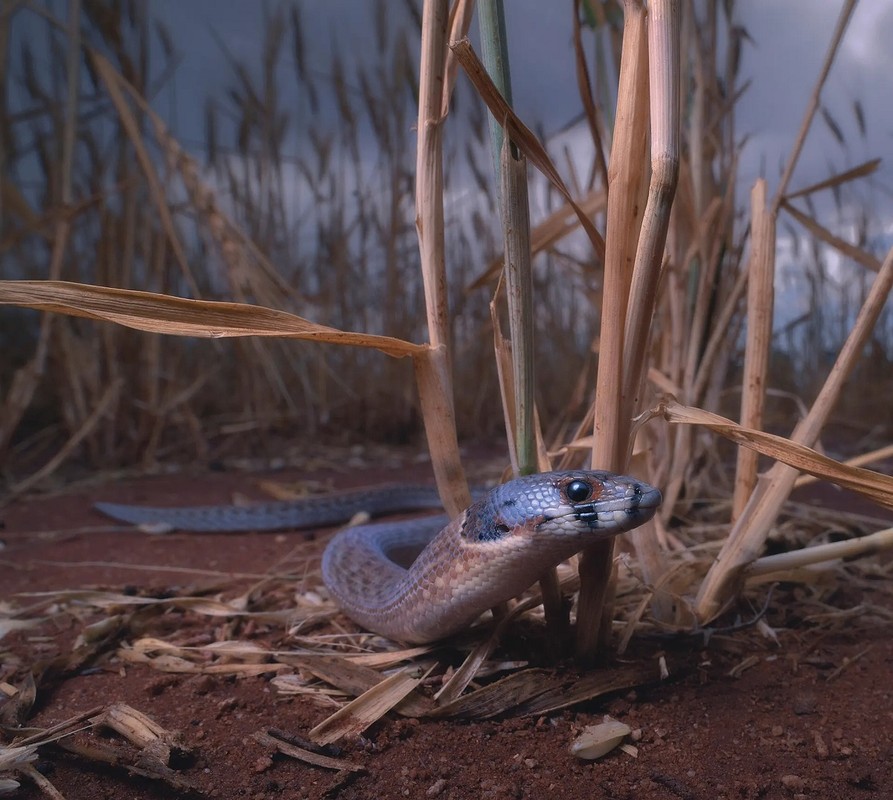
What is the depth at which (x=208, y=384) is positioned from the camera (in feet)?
17.6

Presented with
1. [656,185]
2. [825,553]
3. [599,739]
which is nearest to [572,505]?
[599,739]

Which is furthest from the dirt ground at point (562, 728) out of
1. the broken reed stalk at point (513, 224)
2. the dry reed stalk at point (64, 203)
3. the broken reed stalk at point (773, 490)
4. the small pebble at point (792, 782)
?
the dry reed stalk at point (64, 203)

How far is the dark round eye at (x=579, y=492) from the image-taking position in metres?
1.20

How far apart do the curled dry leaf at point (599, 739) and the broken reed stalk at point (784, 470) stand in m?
0.46

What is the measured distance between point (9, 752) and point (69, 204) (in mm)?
2790

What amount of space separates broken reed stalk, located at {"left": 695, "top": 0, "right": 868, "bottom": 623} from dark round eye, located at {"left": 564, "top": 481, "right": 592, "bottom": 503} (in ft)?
1.73

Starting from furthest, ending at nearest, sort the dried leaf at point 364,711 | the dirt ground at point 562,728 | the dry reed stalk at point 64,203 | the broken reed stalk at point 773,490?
the dry reed stalk at point 64,203
the broken reed stalk at point 773,490
the dried leaf at point 364,711
the dirt ground at point 562,728

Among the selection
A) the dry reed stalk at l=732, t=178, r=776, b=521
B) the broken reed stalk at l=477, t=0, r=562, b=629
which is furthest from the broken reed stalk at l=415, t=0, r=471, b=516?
the dry reed stalk at l=732, t=178, r=776, b=521

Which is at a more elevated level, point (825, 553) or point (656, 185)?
point (656, 185)

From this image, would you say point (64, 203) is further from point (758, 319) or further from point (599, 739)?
point (599, 739)

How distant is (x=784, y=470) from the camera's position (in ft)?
4.94

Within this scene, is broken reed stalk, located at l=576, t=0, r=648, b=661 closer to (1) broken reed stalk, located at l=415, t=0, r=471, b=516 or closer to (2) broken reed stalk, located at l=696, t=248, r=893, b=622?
(1) broken reed stalk, located at l=415, t=0, r=471, b=516

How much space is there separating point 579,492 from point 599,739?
436 mm

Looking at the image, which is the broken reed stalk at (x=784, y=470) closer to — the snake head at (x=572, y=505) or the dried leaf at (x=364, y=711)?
the snake head at (x=572, y=505)
